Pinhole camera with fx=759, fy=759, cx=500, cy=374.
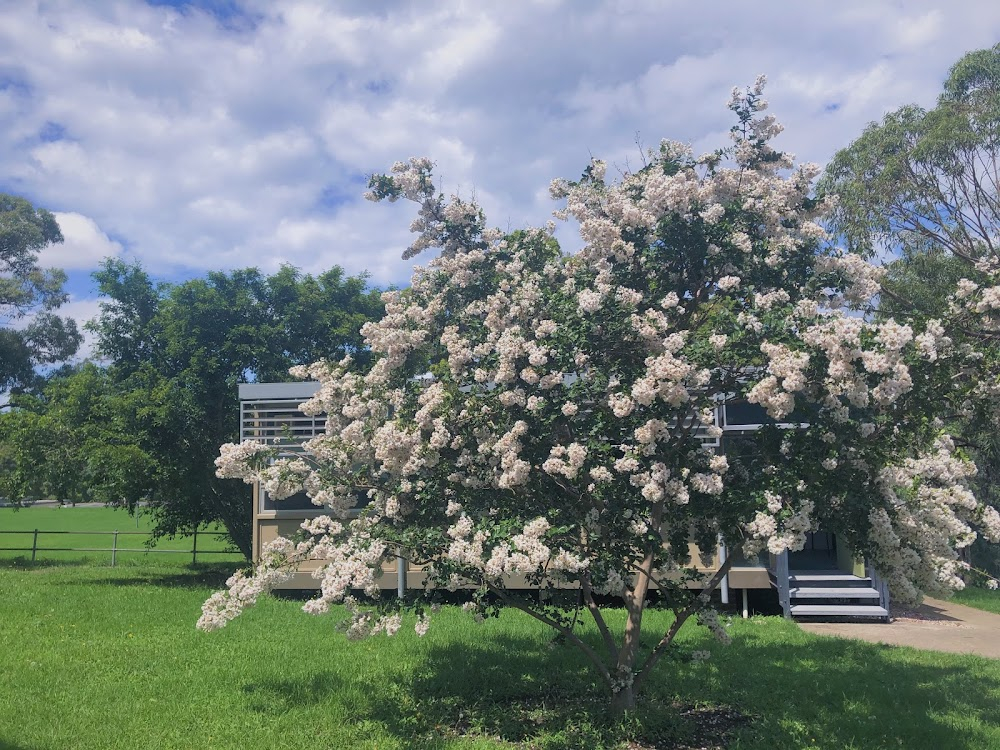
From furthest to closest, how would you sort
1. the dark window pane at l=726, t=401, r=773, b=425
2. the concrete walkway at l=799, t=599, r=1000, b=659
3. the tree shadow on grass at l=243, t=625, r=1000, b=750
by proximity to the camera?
1. the dark window pane at l=726, t=401, r=773, b=425
2. the concrete walkway at l=799, t=599, r=1000, b=659
3. the tree shadow on grass at l=243, t=625, r=1000, b=750

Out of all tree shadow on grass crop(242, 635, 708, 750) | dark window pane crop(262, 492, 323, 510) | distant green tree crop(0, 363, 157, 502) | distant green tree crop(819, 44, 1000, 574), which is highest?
distant green tree crop(819, 44, 1000, 574)

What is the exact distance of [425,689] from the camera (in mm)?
8203

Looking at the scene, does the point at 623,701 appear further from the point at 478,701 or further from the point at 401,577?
the point at 401,577

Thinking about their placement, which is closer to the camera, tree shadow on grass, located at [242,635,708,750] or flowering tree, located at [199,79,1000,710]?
flowering tree, located at [199,79,1000,710]

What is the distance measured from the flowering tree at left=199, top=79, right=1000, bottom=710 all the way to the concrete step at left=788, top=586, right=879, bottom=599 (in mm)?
5883

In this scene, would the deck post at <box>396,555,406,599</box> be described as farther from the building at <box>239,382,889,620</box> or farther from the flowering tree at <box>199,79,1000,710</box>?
the flowering tree at <box>199,79,1000,710</box>

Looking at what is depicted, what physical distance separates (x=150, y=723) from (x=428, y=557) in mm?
2932

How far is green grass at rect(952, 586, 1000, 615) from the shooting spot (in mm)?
15455

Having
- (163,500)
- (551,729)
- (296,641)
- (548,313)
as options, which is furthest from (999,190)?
(163,500)

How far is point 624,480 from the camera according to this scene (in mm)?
6273

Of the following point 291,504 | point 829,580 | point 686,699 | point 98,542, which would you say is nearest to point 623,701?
point 686,699

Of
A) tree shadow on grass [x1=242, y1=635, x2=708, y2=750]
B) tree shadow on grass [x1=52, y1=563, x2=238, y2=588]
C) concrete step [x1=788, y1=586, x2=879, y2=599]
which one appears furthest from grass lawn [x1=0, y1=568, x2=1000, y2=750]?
tree shadow on grass [x1=52, y1=563, x2=238, y2=588]

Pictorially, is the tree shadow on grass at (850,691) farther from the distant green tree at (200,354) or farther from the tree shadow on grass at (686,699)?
the distant green tree at (200,354)

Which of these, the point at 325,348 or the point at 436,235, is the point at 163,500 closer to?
the point at 325,348
